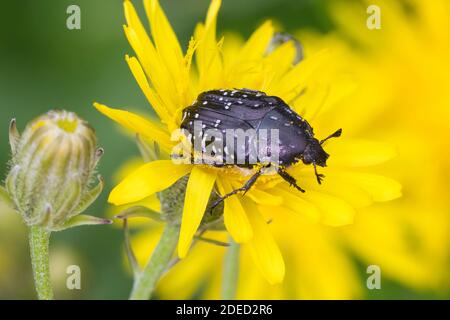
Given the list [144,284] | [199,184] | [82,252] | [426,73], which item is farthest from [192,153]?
[426,73]

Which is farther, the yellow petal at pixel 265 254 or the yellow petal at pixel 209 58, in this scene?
the yellow petal at pixel 209 58

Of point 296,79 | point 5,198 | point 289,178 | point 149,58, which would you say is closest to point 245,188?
point 289,178

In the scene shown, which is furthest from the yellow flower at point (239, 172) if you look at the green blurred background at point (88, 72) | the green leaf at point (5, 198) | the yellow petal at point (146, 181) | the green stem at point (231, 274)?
the green blurred background at point (88, 72)

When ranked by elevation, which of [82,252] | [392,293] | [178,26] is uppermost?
[178,26]

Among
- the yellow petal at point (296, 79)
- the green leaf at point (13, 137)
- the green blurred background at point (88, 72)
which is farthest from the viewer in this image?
the green blurred background at point (88, 72)

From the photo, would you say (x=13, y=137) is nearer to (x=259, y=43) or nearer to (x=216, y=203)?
(x=216, y=203)

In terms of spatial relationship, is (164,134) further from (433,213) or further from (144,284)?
(433,213)

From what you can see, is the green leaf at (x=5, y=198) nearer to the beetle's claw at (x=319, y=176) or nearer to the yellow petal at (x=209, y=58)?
the yellow petal at (x=209, y=58)
